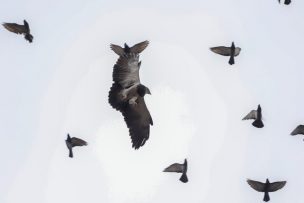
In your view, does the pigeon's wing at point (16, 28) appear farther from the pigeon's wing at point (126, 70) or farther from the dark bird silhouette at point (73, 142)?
the pigeon's wing at point (126, 70)

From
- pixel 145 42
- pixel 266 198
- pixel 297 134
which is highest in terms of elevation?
pixel 145 42

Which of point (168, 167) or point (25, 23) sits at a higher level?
point (25, 23)

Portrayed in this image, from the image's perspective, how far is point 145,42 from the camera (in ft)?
72.9

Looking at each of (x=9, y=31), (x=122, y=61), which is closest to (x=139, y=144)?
(x=122, y=61)

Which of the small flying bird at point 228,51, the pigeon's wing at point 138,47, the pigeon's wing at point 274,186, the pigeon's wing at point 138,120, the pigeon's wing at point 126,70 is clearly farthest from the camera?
the small flying bird at point 228,51

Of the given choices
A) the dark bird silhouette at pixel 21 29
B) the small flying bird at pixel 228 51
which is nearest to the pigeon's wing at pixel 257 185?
the small flying bird at pixel 228 51

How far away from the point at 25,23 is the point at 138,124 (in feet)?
13.1

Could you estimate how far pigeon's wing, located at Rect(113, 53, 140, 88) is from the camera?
19.9m

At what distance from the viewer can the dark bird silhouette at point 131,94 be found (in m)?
20.0

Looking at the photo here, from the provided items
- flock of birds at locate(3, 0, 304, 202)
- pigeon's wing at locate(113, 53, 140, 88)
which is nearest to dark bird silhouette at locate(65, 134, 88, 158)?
flock of birds at locate(3, 0, 304, 202)

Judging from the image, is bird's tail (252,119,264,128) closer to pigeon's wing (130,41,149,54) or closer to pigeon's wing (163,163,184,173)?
pigeon's wing (163,163,184,173)

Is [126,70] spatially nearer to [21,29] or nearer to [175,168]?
[175,168]

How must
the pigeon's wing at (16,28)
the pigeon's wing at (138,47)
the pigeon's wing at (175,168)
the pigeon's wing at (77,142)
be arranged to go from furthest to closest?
the pigeon's wing at (77,142), the pigeon's wing at (16,28), the pigeon's wing at (175,168), the pigeon's wing at (138,47)

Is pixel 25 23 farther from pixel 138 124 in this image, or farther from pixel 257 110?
pixel 257 110
